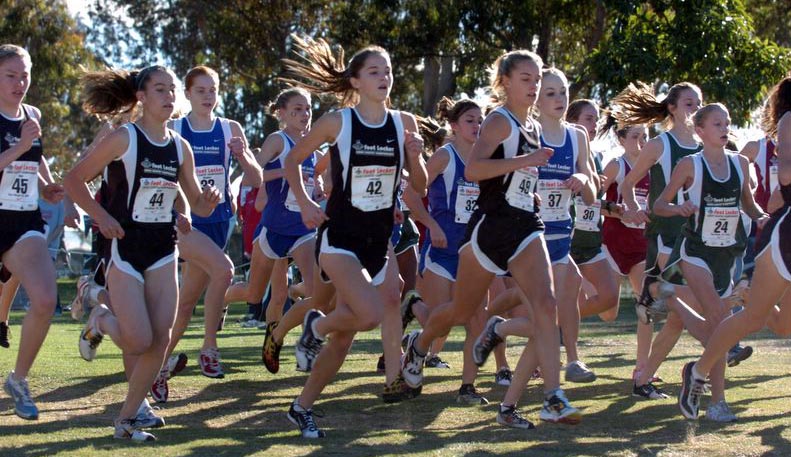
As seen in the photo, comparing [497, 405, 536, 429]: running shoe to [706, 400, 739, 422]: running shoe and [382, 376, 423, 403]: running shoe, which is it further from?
[706, 400, 739, 422]: running shoe

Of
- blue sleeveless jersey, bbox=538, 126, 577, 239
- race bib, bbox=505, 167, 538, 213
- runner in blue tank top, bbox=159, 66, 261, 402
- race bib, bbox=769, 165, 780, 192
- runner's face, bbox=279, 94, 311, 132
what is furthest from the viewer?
race bib, bbox=769, 165, 780, 192

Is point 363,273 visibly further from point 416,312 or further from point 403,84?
point 403,84

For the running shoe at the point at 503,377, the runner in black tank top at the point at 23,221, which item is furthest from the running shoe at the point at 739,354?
the runner in black tank top at the point at 23,221

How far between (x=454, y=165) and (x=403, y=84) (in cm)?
2126

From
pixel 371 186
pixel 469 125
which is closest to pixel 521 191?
pixel 371 186

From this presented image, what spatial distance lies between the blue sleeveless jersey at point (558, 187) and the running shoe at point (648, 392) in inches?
48.2

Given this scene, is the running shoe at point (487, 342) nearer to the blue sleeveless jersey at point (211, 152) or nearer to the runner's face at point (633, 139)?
the blue sleeveless jersey at point (211, 152)

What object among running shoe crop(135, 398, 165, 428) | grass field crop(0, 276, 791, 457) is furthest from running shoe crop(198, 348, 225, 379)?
running shoe crop(135, 398, 165, 428)

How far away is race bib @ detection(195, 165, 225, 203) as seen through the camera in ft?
29.7

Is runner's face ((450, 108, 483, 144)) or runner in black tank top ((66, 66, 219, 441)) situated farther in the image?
runner's face ((450, 108, 483, 144))

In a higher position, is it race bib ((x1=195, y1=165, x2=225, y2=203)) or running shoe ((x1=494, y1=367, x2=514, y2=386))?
race bib ((x1=195, y1=165, x2=225, y2=203))

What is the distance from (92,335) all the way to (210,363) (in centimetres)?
226

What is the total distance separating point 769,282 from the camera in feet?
22.6

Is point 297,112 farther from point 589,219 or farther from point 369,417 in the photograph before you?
point 369,417
